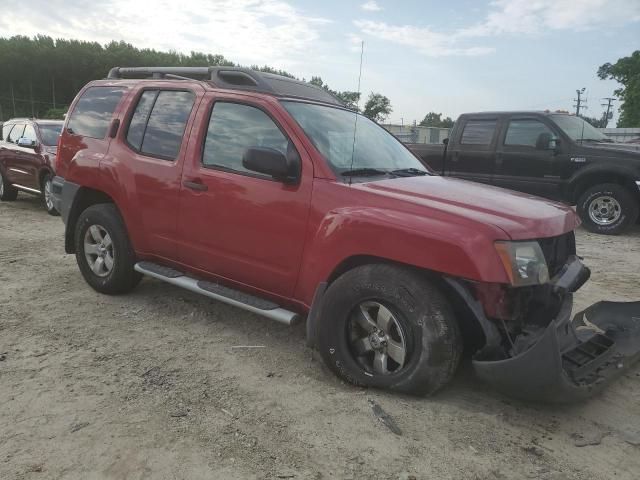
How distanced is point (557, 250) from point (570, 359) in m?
0.64

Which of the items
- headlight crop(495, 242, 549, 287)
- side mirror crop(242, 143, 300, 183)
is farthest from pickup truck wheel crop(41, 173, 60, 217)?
headlight crop(495, 242, 549, 287)

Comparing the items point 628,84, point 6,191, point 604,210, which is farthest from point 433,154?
point 628,84

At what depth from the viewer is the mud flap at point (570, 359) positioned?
8.55ft

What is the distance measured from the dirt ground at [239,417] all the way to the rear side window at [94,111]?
1692 millimetres

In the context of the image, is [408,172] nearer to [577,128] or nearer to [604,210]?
[604,210]

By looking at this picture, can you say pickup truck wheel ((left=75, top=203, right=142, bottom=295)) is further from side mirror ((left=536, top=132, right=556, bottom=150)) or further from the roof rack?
side mirror ((left=536, top=132, right=556, bottom=150))

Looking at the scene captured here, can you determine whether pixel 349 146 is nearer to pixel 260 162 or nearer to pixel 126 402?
pixel 260 162

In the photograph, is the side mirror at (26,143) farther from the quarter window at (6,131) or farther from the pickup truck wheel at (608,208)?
the pickup truck wheel at (608,208)

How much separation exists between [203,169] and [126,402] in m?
1.71

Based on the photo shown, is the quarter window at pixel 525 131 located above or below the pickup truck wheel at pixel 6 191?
above

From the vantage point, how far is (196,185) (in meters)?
3.91

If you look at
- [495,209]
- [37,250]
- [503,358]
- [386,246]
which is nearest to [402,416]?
[503,358]

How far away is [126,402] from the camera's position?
9.79 ft

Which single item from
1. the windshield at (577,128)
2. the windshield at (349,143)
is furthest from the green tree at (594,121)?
the windshield at (349,143)
